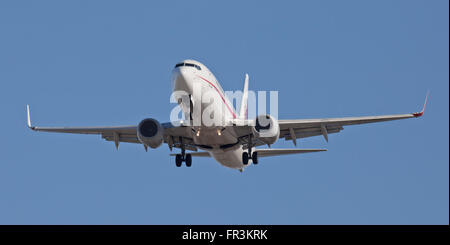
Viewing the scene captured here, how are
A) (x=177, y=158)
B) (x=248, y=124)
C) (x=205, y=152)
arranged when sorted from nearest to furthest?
(x=248, y=124), (x=177, y=158), (x=205, y=152)

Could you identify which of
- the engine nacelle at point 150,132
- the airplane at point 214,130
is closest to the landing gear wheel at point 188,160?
the airplane at point 214,130

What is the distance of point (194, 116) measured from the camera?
40531mm

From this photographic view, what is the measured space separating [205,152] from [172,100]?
8500mm

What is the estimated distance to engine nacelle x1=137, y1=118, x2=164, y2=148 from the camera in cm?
4166

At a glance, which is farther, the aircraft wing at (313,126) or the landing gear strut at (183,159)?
the landing gear strut at (183,159)

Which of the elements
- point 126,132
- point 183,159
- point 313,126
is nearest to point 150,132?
point 183,159

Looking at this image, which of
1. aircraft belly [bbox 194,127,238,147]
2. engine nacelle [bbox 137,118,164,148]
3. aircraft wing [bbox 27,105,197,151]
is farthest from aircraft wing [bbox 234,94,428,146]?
engine nacelle [bbox 137,118,164,148]

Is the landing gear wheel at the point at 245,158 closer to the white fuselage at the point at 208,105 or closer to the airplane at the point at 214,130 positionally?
the airplane at the point at 214,130

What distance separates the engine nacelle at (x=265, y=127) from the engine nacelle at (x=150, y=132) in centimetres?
524

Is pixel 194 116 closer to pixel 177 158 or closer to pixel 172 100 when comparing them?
pixel 172 100

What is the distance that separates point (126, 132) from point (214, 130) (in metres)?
7.19

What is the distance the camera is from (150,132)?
42000mm

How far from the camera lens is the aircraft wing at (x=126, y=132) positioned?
4328cm
